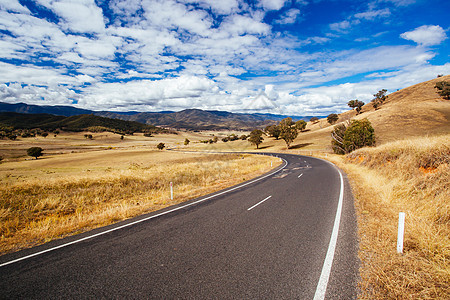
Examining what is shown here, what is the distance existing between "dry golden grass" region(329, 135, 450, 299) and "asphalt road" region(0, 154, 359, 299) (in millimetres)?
366

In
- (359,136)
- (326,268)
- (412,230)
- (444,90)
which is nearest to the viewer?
(326,268)

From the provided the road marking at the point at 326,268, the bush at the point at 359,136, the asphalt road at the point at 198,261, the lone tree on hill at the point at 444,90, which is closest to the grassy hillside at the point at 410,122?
the lone tree on hill at the point at 444,90

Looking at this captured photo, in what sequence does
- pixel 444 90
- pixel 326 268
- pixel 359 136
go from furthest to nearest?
pixel 444 90 → pixel 359 136 → pixel 326 268

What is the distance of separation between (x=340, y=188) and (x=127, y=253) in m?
11.2

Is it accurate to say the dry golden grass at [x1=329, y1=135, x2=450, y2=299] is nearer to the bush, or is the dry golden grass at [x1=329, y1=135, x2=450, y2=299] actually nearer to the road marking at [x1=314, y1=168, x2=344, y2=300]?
the road marking at [x1=314, y1=168, x2=344, y2=300]

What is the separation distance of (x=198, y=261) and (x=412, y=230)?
5.10 m

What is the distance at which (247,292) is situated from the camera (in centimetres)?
334

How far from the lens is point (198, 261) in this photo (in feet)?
14.1

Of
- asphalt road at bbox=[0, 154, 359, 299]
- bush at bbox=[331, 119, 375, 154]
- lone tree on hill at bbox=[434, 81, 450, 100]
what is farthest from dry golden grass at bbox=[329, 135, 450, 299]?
lone tree on hill at bbox=[434, 81, 450, 100]

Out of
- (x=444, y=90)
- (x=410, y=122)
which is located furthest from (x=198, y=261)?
(x=444, y=90)

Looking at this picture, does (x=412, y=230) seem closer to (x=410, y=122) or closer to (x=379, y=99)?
(x=410, y=122)

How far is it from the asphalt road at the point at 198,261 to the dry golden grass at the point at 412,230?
0.37 meters

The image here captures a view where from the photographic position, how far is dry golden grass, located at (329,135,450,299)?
3250 mm

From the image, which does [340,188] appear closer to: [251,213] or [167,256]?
[251,213]
